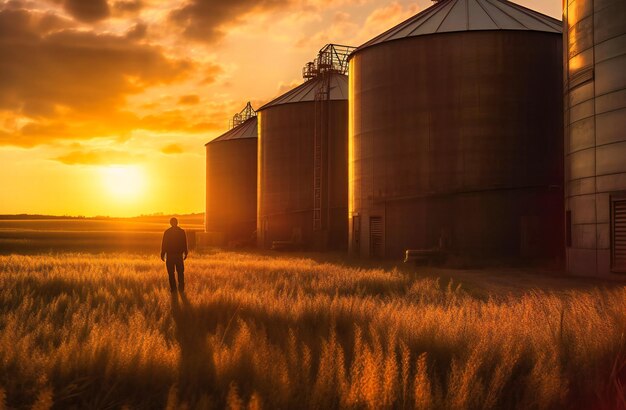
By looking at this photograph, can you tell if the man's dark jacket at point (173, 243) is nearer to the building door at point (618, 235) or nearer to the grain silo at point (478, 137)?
the building door at point (618, 235)

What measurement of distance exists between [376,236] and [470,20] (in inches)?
465

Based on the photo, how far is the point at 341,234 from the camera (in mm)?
39000

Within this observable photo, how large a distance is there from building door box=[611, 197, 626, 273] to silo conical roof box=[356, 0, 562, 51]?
1182 centimetres

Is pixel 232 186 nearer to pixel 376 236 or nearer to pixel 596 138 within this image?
pixel 376 236

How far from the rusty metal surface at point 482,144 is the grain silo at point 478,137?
5 centimetres

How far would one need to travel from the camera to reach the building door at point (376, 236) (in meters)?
29.9

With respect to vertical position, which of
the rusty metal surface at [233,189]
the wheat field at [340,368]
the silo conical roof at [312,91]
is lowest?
the wheat field at [340,368]

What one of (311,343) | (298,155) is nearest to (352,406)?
(311,343)

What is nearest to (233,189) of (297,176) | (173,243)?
(297,176)

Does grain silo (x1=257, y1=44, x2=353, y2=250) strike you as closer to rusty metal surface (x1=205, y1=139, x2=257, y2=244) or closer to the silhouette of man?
rusty metal surface (x1=205, y1=139, x2=257, y2=244)

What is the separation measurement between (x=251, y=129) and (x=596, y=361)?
49431 millimetres

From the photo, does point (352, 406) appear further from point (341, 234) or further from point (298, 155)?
point (298, 155)

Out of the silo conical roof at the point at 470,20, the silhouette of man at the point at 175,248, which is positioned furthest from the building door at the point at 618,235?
the silhouette of man at the point at 175,248

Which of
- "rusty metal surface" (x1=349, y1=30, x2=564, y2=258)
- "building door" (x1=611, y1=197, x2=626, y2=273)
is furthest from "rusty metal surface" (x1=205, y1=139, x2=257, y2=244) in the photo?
"building door" (x1=611, y1=197, x2=626, y2=273)
